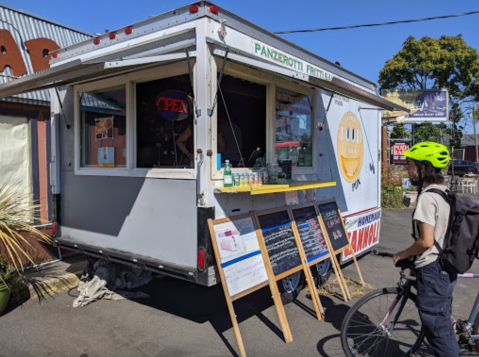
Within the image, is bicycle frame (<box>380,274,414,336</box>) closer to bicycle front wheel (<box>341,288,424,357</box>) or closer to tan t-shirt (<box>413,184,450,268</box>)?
bicycle front wheel (<box>341,288,424,357</box>)

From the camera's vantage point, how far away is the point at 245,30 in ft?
12.5

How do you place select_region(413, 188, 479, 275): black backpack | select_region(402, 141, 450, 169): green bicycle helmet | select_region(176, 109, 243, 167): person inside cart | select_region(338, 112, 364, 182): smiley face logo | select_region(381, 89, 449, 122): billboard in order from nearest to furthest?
select_region(413, 188, 479, 275): black backpack → select_region(402, 141, 450, 169): green bicycle helmet → select_region(176, 109, 243, 167): person inside cart → select_region(338, 112, 364, 182): smiley face logo → select_region(381, 89, 449, 122): billboard

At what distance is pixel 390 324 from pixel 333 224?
2112mm

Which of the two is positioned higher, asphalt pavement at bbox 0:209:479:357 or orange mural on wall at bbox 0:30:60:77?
orange mural on wall at bbox 0:30:60:77

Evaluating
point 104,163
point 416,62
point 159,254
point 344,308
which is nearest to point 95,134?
point 104,163

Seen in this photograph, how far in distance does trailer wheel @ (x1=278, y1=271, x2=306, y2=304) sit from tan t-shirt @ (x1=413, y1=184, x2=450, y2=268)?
220cm

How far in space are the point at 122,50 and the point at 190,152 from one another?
4.18ft

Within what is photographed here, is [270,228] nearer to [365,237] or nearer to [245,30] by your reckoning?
[245,30]

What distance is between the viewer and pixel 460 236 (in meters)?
2.76

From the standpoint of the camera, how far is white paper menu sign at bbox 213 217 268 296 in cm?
350

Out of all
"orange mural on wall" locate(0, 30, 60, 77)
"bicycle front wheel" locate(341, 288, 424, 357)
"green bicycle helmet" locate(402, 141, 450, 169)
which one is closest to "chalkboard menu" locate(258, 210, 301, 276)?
"bicycle front wheel" locate(341, 288, 424, 357)

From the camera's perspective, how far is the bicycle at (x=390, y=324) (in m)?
3.13

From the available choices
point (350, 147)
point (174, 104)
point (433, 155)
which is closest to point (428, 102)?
point (350, 147)

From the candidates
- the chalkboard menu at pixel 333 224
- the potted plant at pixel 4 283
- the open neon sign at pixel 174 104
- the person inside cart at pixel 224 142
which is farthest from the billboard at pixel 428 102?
the potted plant at pixel 4 283
